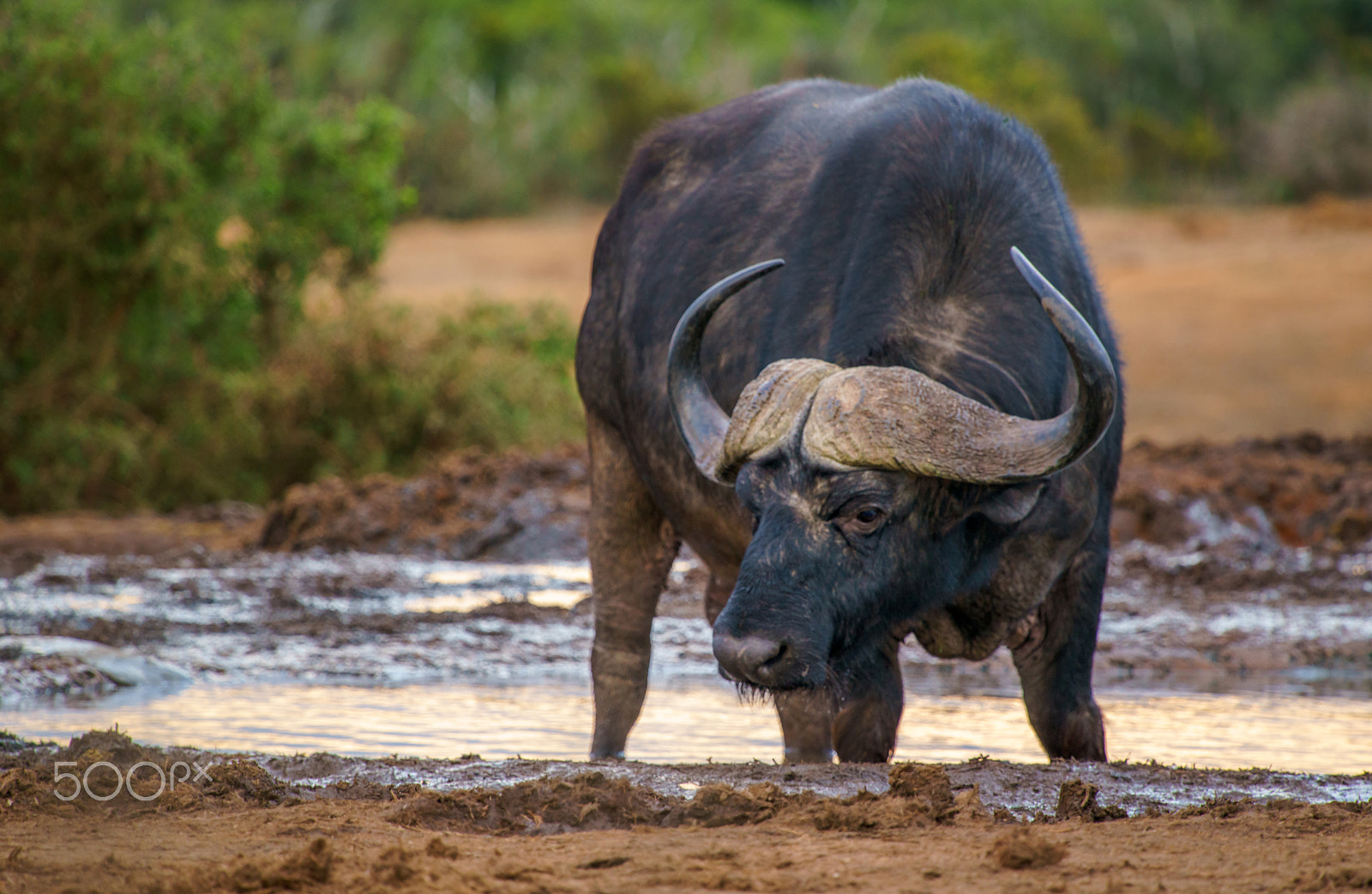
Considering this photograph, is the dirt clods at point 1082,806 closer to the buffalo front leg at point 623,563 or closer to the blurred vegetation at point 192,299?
the buffalo front leg at point 623,563

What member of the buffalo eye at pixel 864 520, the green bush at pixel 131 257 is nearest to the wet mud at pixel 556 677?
the buffalo eye at pixel 864 520

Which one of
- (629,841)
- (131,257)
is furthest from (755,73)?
(629,841)

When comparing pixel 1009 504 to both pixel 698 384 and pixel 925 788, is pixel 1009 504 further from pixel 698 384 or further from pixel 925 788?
pixel 698 384

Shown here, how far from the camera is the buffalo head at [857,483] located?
387cm

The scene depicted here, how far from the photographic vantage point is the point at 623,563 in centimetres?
578

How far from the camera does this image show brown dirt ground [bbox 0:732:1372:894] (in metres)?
3.19

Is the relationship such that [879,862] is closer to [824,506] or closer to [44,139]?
[824,506]

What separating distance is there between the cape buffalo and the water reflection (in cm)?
35

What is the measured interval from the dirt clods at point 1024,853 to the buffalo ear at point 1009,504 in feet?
3.45

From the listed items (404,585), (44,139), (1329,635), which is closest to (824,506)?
(1329,635)

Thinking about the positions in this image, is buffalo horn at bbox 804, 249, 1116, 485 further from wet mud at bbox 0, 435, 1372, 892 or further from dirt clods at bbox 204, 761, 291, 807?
dirt clods at bbox 204, 761, 291, 807

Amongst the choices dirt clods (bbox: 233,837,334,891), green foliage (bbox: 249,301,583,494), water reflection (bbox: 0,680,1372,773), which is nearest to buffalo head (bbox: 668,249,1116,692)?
dirt clods (bbox: 233,837,334,891)

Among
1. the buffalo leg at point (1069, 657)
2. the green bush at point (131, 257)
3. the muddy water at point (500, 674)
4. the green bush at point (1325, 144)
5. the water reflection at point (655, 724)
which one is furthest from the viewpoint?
the green bush at point (1325, 144)

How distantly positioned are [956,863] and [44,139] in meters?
10.2
